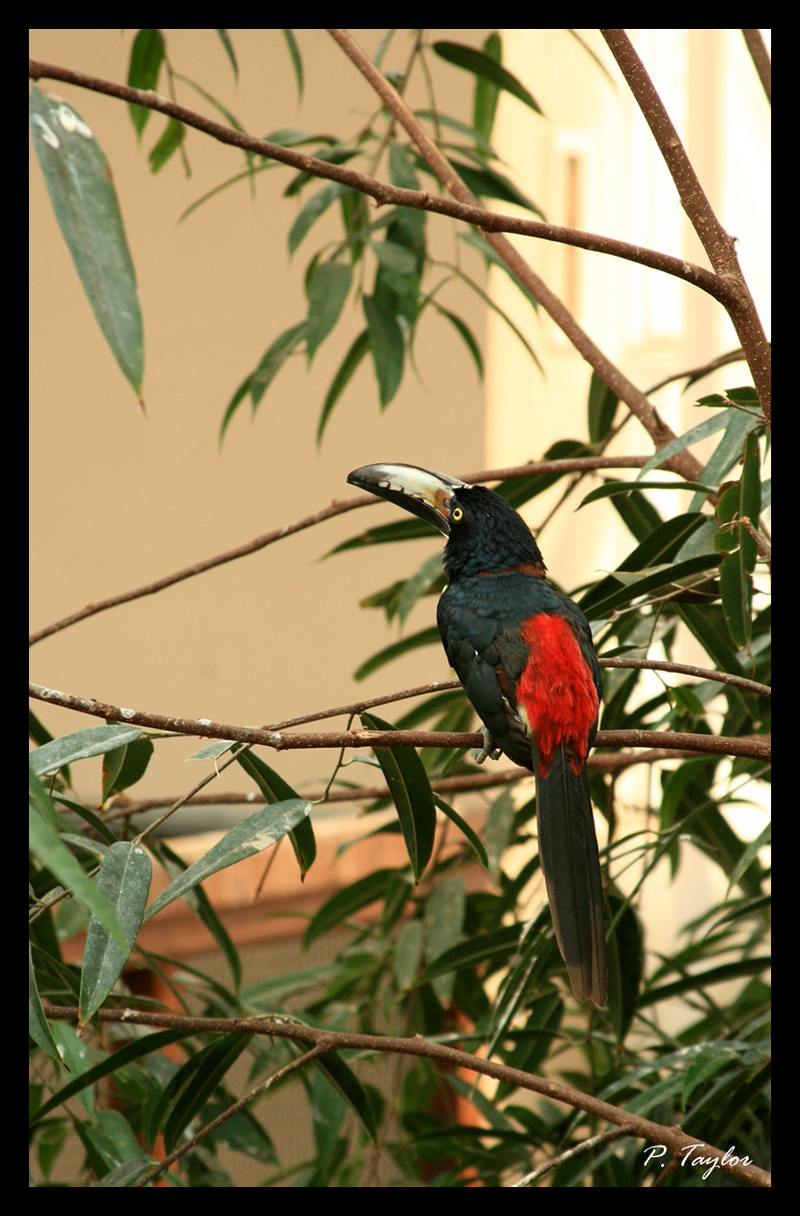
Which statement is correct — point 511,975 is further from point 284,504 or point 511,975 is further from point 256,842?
point 284,504

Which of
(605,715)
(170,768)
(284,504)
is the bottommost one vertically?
(170,768)

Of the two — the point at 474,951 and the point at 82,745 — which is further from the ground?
the point at 82,745

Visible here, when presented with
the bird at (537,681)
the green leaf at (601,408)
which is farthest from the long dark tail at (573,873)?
the green leaf at (601,408)

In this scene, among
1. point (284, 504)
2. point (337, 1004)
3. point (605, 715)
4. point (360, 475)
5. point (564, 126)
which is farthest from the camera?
point (564, 126)

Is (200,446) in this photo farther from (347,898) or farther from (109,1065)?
(109,1065)

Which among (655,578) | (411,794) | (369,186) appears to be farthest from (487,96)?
(411,794)

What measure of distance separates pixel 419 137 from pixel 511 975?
3.39ft

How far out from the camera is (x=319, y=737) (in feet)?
2.81

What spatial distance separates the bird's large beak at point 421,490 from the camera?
1.33 m

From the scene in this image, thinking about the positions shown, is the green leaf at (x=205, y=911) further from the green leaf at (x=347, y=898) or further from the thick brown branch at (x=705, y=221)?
the thick brown branch at (x=705, y=221)

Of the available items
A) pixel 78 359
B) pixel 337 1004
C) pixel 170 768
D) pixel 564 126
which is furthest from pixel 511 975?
pixel 564 126

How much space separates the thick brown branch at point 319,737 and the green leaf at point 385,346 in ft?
2.83

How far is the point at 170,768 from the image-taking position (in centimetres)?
286

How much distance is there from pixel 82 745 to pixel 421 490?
60cm
